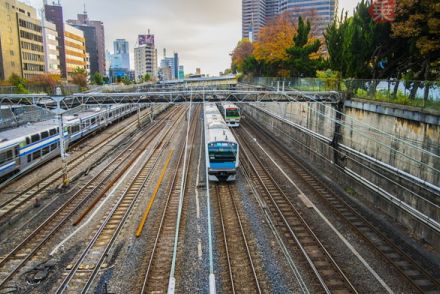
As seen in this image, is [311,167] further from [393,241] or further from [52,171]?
[52,171]

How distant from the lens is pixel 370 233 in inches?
686

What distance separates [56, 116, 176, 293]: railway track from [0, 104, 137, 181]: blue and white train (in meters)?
8.18

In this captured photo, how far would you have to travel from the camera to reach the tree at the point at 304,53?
49.6 metres

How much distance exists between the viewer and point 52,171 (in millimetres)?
28734

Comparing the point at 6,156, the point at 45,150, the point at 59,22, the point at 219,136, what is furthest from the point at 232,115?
the point at 59,22

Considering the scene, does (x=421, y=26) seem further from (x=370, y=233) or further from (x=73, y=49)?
(x=73, y=49)

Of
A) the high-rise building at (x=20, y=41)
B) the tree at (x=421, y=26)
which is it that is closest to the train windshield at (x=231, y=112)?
the tree at (x=421, y=26)

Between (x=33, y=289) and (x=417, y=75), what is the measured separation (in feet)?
89.7

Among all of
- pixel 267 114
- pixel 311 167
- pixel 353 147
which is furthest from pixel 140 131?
pixel 353 147

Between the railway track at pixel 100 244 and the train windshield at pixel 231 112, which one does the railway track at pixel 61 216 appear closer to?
the railway track at pixel 100 244

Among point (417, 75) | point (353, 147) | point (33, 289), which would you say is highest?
point (417, 75)

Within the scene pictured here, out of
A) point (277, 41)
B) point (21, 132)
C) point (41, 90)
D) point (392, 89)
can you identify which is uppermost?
point (277, 41)

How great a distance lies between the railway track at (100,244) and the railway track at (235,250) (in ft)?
16.5

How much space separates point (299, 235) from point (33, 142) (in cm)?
2123
